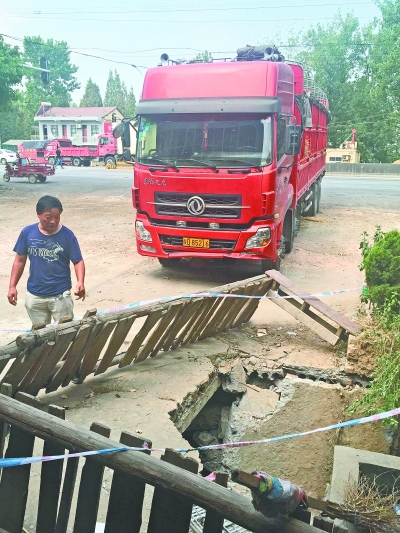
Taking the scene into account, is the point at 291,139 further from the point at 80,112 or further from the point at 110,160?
the point at 80,112

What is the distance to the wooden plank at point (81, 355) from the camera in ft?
13.9

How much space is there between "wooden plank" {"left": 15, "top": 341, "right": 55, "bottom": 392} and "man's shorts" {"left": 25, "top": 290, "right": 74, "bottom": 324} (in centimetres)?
70

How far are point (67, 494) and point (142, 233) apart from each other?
5824 mm

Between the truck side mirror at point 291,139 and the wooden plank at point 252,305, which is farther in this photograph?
the truck side mirror at point 291,139

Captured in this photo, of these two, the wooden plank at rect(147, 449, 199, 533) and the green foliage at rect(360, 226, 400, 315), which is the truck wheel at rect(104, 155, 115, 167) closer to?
the green foliage at rect(360, 226, 400, 315)

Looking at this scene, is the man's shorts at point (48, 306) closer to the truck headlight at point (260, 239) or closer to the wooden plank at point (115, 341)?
the wooden plank at point (115, 341)

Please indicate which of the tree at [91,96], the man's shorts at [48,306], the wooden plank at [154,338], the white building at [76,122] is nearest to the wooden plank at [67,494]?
the man's shorts at [48,306]

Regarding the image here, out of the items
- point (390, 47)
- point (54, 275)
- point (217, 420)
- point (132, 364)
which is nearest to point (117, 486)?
point (54, 275)

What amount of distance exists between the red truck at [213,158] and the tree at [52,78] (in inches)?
3089

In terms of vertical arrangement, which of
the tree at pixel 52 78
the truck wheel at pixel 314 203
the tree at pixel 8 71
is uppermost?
the tree at pixel 52 78

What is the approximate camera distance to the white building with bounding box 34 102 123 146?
191 ft

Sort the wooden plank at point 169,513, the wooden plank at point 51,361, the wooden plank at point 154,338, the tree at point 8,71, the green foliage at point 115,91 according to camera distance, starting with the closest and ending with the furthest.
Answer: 1. the wooden plank at point 169,513
2. the wooden plank at point 51,361
3. the wooden plank at point 154,338
4. the tree at point 8,71
5. the green foliage at point 115,91

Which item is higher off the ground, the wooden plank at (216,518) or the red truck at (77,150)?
the red truck at (77,150)

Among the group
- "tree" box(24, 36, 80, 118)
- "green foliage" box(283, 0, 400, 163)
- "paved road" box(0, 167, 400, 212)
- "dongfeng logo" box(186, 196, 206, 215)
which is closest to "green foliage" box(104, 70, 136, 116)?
"tree" box(24, 36, 80, 118)
